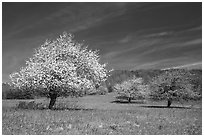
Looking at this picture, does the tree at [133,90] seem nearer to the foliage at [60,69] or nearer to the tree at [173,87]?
the tree at [173,87]

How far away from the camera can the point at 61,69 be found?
87.6 feet

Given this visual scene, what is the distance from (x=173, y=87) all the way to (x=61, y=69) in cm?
2497

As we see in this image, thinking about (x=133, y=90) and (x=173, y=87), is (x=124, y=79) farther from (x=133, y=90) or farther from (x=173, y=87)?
(x=173, y=87)

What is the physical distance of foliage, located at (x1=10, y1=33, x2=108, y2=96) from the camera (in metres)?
26.6

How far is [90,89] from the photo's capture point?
1113 inches

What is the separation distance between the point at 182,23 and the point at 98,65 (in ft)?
28.3

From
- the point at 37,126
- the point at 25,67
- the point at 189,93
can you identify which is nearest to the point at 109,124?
the point at 37,126

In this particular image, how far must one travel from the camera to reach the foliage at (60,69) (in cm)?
2664

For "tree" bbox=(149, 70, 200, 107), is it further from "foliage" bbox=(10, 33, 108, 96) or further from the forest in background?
"foliage" bbox=(10, 33, 108, 96)

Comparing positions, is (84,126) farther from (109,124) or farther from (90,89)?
(90,89)

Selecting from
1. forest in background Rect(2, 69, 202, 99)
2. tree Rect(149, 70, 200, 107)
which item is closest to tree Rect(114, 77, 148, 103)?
forest in background Rect(2, 69, 202, 99)

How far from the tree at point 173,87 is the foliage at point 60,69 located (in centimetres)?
2057

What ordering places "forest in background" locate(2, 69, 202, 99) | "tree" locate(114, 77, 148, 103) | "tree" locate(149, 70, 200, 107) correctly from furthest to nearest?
"tree" locate(114, 77, 148, 103) → "forest in background" locate(2, 69, 202, 99) → "tree" locate(149, 70, 200, 107)

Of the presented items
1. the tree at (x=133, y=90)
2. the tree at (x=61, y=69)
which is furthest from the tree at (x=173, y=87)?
the tree at (x=133, y=90)
